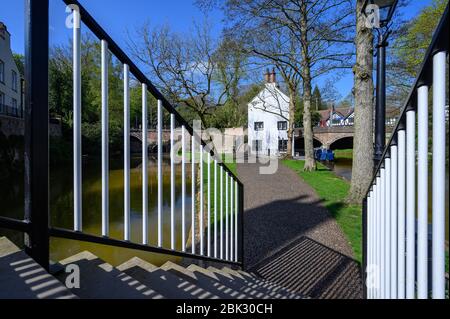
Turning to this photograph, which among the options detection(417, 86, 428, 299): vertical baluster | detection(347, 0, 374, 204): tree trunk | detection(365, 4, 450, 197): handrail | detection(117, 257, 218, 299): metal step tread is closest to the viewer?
detection(365, 4, 450, 197): handrail

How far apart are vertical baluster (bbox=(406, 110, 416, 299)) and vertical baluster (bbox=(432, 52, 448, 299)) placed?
0.22 metres

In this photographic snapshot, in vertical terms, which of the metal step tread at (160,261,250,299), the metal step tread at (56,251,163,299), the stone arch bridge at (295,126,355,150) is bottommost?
the metal step tread at (160,261,250,299)

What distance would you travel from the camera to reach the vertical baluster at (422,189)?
3.54 ft

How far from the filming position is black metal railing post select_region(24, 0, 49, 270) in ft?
4.41

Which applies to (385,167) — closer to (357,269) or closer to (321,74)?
(357,269)

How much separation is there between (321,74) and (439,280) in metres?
15.5

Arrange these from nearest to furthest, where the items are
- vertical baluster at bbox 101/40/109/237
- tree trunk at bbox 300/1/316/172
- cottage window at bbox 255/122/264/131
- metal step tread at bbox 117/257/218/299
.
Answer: vertical baluster at bbox 101/40/109/237 → metal step tread at bbox 117/257/218/299 → tree trunk at bbox 300/1/316/172 → cottage window at bbox 255/122/264/131

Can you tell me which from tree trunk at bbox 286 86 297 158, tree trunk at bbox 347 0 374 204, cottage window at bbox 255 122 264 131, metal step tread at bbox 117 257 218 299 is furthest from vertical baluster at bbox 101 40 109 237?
cottage window at bbox 255 122 264 131

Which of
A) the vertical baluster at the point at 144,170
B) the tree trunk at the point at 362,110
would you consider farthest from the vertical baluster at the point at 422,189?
the tree trunk at the point at 362,110

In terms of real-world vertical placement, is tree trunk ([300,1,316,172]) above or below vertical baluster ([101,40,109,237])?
above

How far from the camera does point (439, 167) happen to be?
970 millimetres

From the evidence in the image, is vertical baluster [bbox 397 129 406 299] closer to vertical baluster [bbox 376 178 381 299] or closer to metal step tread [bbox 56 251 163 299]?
vertical baluster [bbox 376 178 381 299]

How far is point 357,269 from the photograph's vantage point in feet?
11.7
